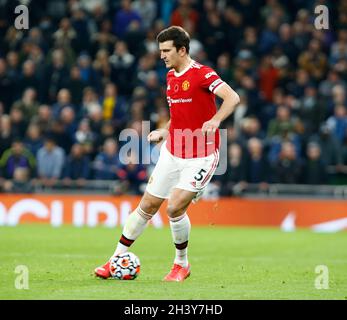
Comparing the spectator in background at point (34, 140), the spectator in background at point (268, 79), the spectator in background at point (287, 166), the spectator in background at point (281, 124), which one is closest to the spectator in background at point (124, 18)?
the spectator in background at point (268, 79)

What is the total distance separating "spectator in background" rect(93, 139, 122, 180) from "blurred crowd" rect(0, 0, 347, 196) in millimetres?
27

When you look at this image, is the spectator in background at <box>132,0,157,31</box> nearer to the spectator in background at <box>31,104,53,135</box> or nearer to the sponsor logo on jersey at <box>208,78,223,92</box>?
the spectator in background at <box>31,104,53,135</box>

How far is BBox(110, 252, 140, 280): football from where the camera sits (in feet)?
33.3

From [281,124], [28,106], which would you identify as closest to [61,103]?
[28,106]

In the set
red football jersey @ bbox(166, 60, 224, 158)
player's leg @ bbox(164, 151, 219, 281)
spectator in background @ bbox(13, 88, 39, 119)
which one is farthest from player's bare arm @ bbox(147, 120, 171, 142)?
spectator in background @ bbox(13, 88, 39, 119)

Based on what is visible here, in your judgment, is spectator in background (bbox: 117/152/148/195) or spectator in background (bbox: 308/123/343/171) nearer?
spectator in background (bbox: 308/123/343/171)

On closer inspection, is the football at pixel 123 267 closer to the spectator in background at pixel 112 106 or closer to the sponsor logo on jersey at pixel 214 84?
the sponsor logo on jersey at pixel 214 84

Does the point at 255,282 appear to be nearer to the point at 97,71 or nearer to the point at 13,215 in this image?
the point at 13,215

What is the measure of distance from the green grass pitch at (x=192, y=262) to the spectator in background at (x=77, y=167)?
199cm

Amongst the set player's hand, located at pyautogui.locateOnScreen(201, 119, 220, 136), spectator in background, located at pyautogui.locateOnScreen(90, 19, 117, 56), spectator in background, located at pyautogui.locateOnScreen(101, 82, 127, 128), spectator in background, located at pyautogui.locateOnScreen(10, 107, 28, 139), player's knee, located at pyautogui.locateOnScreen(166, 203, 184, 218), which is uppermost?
spectator in background, located at pyautogui.locateOnScreen(90, 19, 117, 56)

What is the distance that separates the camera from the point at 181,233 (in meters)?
10.3

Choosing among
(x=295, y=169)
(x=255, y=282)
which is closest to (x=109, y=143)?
(x=295, y=169)

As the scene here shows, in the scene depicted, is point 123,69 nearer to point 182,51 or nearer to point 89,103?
point 89,103

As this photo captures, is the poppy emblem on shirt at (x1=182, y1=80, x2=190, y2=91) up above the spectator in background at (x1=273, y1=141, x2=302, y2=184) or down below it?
below
